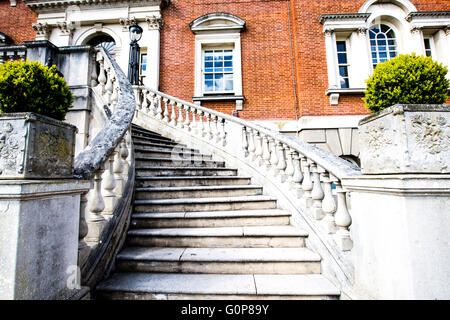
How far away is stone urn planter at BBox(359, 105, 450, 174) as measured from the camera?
150cm

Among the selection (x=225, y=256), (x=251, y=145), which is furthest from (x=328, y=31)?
(x=225, y=256)

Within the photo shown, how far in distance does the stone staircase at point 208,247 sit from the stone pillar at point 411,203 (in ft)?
2.48

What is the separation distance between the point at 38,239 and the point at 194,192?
7.96 feet

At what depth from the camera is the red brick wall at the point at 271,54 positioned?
7.44m

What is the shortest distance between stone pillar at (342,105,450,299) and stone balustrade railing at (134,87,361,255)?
458 millimetres

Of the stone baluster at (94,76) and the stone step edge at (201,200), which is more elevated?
the stone baluster at (94,76)

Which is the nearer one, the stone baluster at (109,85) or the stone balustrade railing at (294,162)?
the stone balustrade railing at (294,162)

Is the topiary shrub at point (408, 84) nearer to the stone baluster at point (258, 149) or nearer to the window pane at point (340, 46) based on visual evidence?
the stone baluster at point (258, 149)

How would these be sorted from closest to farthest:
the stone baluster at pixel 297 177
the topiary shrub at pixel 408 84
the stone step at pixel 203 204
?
the topiary shrub at pixel 408 84, the stone baluster at pixel 297 177, the stone step at pixel 203 204

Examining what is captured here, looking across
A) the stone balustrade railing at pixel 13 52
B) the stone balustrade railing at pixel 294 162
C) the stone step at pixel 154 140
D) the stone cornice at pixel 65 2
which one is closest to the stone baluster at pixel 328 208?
the stone balustrade railing at pixel 294 162

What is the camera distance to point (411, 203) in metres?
1.47
